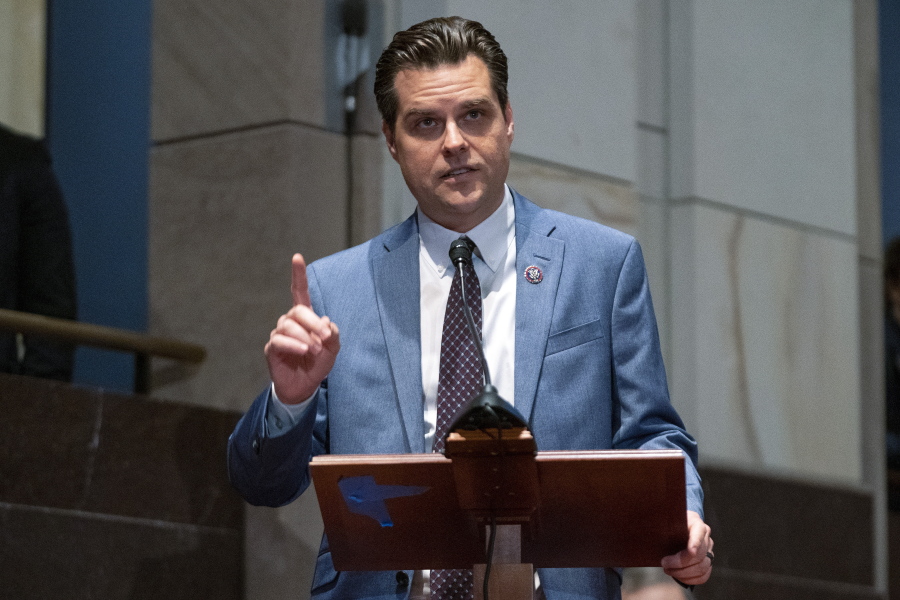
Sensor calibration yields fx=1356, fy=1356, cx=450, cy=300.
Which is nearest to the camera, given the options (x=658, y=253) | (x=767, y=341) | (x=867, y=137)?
(x=658, y=253)

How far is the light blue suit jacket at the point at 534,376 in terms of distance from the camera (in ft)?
8.45

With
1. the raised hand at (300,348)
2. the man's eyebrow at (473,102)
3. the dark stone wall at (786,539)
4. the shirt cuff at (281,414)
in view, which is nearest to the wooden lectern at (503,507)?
the raised hand at (300,348)

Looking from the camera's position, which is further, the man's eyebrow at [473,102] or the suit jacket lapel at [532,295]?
the man's eyebrow at [473,102]

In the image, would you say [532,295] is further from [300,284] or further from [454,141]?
[300,284]

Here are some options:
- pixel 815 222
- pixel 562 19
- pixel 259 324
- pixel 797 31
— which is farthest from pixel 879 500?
pixel 259 324

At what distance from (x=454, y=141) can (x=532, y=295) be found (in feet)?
1.23

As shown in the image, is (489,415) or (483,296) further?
(483,296)

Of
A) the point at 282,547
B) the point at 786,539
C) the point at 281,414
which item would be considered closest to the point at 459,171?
the point at 281,414

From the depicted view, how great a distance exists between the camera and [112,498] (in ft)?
13.3

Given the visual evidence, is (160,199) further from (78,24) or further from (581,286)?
(581,286)

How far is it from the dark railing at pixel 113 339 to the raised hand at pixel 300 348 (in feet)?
6.22

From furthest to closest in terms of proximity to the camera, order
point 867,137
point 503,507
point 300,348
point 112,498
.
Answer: point 867,137 < point 112,498 < point 300,348 < point 503,507

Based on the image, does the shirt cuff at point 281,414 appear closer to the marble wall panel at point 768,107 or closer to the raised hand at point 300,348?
the raised hand at point 300,348

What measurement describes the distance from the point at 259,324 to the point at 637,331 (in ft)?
6.38
